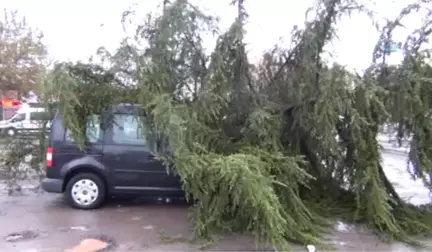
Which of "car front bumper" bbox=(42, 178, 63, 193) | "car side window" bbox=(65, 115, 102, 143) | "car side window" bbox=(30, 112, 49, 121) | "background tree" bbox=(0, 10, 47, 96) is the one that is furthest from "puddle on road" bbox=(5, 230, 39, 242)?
"background tree" bbox=(0, 10, 47, 96)

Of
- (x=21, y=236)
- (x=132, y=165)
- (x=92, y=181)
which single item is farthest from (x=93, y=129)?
(x=21, y=236)

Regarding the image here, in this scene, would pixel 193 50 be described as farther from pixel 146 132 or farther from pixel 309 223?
pixel 309 223

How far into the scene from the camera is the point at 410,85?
21.4ft

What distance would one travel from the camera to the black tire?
814 centimetres

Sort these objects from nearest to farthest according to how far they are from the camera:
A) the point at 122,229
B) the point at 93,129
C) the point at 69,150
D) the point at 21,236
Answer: the point at 21,236, the point at 122,229, the point at 93,129, the point at 69,150

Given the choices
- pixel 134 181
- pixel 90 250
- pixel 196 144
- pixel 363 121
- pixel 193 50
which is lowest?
pixel 90 250

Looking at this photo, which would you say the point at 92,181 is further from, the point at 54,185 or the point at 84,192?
the point at 54,185

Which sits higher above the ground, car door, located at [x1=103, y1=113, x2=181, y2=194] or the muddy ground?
car door, located at [x1=103, y1=113, x2=181, y2=194]

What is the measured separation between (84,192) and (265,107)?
133 inches

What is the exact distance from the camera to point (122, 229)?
23.2 ft

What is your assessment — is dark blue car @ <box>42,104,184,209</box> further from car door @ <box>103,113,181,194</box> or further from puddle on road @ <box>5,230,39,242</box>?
puddle on road @ <box>5,230,39,242</box>

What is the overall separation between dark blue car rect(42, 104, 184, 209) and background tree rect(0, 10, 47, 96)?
21.7m

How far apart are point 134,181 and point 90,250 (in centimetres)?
220

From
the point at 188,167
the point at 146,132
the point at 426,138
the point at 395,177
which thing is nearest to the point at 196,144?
the point at 188,167
